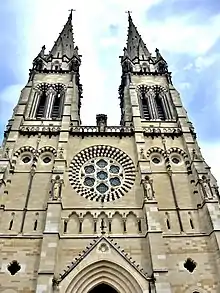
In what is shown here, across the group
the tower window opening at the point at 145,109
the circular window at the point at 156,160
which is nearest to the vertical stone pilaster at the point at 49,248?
the circular window at the point at 156,160

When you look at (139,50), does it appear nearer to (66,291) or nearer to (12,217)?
(12,217)

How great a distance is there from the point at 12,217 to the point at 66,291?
4.67 m

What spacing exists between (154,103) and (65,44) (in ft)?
38.2

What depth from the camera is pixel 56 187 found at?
648 inches

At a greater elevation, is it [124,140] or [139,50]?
[139,50]

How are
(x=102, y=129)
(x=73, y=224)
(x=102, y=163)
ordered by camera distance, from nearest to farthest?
(x=73, y=224), (x=102, y=163), (x=102, y=129)

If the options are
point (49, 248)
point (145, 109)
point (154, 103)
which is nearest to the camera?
point (49, 248)

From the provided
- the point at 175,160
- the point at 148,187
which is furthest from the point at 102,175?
the point at 175,160

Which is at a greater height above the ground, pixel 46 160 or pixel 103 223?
pixel 46 160

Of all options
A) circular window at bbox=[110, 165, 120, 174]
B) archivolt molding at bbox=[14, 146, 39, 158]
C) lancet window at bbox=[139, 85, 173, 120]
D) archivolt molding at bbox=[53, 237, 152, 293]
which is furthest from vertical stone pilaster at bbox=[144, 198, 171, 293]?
lancet window at bbox=[139, 85, 173, 120]

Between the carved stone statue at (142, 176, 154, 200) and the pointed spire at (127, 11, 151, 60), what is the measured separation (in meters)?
14.9

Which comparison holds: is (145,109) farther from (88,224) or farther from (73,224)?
(73,224)

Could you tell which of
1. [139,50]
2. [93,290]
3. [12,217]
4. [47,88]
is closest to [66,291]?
[93,290]

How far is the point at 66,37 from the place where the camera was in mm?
31375
